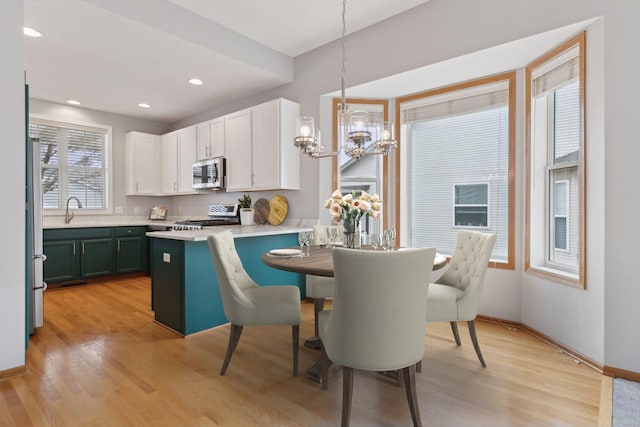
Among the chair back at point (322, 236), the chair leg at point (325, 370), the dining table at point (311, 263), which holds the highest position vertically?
the chair back at point (322, 236)

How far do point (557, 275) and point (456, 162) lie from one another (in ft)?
4.70

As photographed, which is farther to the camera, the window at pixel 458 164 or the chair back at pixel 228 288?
the window at pixel 458 164

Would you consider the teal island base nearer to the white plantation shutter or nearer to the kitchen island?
the kitchen island

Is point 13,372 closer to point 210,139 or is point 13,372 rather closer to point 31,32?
point 31,32

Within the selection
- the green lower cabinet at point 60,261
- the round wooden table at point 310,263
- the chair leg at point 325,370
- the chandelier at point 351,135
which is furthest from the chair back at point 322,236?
the green lower cabinet at point 60,261

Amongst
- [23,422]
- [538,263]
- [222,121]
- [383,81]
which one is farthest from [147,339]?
[538,263]

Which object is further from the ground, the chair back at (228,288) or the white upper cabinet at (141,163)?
the white upper cabinet at (141,163)

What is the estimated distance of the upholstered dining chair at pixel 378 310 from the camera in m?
1.51

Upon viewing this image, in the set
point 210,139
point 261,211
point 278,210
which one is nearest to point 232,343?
point 278,210

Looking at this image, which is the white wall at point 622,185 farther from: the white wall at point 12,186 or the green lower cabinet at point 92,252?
the green lower cabinet at point 92,252

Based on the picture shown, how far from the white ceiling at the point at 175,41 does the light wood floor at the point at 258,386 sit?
2595 mm

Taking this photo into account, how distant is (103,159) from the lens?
5.57 meters

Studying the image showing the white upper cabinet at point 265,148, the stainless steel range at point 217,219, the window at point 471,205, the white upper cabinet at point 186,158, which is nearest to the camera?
the window at point 471,205

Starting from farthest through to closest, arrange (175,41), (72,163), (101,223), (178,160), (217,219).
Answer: (178,160) → (72,163) → (217,219) → (101,223) → (175,41)
